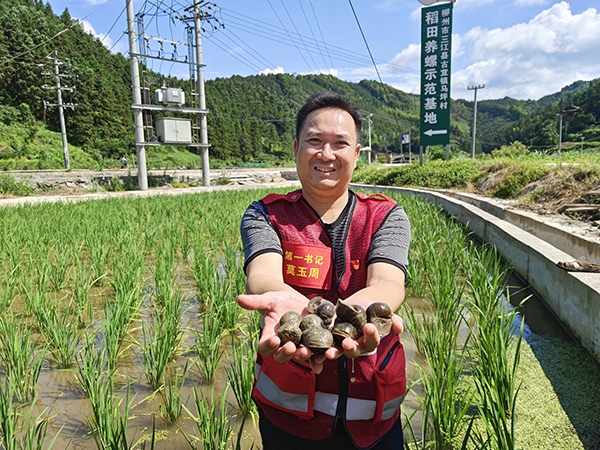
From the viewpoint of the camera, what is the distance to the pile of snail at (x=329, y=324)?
81 centimetres

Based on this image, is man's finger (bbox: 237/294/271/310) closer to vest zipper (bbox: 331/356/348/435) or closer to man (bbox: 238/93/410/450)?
man (bbox: 238/93/410/450)

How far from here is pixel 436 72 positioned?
37.0 ft

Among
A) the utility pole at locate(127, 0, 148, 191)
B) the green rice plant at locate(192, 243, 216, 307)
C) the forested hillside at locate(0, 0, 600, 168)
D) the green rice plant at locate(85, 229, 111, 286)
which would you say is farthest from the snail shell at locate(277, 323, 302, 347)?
the forested hillside at locate(0, 0, 600, 168)

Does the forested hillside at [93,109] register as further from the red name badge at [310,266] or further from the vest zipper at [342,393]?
the vest zipper at [342,393]

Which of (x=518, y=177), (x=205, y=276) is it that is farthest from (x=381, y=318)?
(x=518, y=177)

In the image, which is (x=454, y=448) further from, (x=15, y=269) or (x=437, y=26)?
(x=437, y=26)

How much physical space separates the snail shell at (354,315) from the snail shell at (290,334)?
0.11 metres

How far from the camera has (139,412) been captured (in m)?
1.74

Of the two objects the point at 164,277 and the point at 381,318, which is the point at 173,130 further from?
the point at 381,318

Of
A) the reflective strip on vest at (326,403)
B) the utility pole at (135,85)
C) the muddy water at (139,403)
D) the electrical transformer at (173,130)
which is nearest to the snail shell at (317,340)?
the reflective strip on vest at (326,403)

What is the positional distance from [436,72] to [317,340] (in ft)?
40.1

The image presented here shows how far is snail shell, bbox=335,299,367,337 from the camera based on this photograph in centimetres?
83

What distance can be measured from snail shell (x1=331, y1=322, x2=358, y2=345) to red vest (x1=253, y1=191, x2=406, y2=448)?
0.13 m

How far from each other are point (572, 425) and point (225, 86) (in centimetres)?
7025
